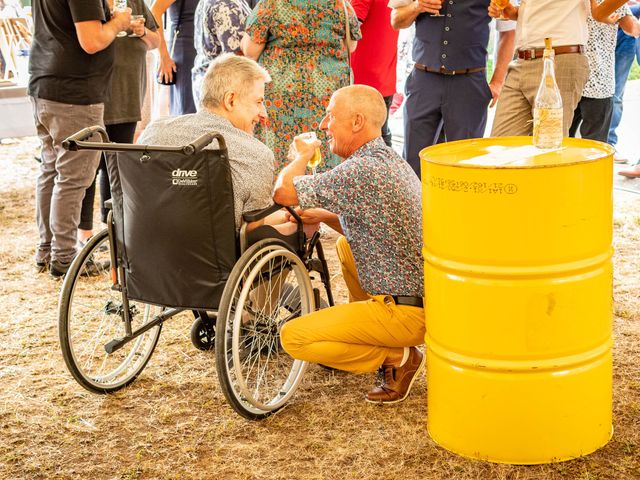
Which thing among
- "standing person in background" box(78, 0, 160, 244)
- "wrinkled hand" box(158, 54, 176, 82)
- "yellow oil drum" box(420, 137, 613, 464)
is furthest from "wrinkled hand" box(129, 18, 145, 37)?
"yellow oil drum" box(420, 137, 613, 464)

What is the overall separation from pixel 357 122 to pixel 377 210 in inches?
12.4

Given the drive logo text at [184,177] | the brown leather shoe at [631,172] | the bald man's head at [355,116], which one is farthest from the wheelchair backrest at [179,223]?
the brown leather shoe at [631,172]

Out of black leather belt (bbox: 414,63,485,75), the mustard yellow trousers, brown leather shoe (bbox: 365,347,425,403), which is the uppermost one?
black leather belt (bbox: 414,63,485,75)

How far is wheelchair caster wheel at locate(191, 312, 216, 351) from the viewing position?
131 inches

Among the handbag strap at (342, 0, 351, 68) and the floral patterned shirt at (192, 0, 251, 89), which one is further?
the floral patterned shirt at (192, 0, 251, 89)

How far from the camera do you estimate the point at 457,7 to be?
410 centimetres

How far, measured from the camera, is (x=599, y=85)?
211 inches

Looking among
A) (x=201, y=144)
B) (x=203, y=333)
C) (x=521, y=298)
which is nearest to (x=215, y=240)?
(x=201, y=144)

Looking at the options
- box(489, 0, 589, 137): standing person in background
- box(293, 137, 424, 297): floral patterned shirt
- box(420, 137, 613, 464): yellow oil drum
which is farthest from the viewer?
box(489, 0, 589, 137): standing person in background

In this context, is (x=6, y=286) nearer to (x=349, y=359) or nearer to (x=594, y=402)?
(x=349, y=359)

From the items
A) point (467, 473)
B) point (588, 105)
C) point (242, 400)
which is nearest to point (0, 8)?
point (588, 105)

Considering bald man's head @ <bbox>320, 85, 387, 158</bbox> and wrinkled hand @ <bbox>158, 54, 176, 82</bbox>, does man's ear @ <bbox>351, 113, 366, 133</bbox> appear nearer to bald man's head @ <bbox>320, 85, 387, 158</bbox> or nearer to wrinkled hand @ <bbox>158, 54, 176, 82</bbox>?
bald man's head @ <bbox>320, 85, 387, 158</bbox>

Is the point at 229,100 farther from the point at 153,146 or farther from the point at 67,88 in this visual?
the point at 67,88

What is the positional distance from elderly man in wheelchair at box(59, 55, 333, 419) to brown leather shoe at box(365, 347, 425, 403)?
28cm
